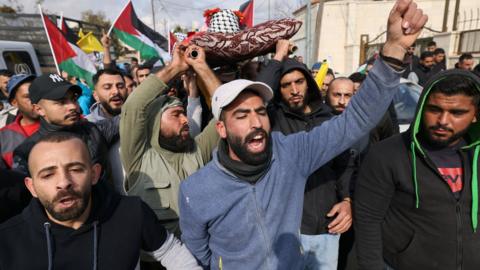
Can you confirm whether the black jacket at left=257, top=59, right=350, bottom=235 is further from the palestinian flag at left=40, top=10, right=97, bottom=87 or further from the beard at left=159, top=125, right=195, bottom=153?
the palestinian flag at left=40, top=10, right=97, bottom=87

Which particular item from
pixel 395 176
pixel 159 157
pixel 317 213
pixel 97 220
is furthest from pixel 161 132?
pixel 395 176

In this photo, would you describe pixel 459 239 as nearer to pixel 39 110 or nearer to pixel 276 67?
pixel 276 67

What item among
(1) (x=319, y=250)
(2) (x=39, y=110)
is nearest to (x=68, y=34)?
(2) (x=39, y=110)

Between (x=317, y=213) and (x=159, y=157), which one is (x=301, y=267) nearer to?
(x=317, y=213)

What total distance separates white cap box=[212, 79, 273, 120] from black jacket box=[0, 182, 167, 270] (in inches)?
26.8

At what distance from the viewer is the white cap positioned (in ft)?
5.50

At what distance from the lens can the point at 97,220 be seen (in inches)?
63.9

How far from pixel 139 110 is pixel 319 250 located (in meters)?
1.50

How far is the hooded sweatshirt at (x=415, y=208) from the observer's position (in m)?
1.67

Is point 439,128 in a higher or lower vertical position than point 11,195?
higher

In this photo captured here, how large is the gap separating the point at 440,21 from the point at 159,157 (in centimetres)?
2541

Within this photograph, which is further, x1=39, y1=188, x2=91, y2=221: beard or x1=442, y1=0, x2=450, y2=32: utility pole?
x1=442, y1=0, x2=450, y2=32: utility pole

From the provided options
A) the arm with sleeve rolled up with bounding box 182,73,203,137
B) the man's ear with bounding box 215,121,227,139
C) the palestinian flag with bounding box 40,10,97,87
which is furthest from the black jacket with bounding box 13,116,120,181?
the palestinian flag with bounding box 40,10,97,87

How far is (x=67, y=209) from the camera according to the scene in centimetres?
152
